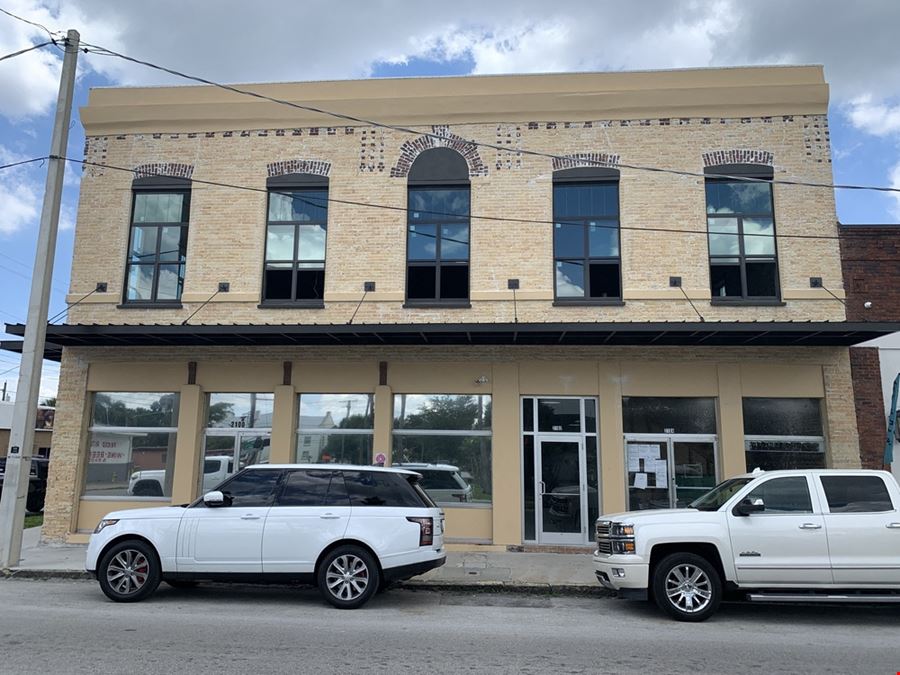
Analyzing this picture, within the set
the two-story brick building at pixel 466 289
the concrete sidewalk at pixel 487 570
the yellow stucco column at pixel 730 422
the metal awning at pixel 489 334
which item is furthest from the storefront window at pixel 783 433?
the concrete sidewalk at pixel 487 570

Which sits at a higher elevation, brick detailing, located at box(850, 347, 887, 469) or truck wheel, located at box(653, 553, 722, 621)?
brick detailing, located at box(850, 347, 887, 469)

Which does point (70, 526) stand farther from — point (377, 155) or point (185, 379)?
point (377, 155)

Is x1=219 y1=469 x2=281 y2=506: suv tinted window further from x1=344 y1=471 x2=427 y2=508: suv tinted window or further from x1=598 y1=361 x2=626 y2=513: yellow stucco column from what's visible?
x1=598 y1=361 x2=626 y2=513: yellow stucco column

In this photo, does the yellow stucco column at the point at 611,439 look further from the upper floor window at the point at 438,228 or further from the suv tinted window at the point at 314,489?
the suv tinted window at the point at 314,489

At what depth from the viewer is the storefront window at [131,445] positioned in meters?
13.8

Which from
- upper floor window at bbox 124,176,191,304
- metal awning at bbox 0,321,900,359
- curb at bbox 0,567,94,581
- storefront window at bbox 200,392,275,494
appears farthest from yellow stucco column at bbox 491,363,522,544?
upper floor window at bbox 124,176,191,304

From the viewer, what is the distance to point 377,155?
14203mm

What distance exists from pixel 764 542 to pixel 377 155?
10.1 m

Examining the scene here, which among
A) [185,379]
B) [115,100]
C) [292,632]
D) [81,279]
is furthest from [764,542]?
[115,100]

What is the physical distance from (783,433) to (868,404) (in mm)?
1607

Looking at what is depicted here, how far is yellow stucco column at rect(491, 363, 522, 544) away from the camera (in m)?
12.7

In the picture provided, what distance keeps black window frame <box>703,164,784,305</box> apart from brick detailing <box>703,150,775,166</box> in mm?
78

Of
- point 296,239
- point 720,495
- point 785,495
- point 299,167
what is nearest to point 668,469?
point 720,495

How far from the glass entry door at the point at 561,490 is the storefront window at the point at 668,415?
43.9 inches
